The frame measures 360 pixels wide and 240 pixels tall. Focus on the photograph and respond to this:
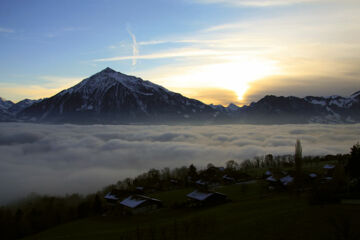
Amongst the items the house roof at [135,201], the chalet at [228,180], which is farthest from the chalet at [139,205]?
the chalet at [228,180]

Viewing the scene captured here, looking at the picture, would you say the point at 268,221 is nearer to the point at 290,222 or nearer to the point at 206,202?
the point at 290,222

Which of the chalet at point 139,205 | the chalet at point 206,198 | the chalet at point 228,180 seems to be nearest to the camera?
the chalet at point 206,198

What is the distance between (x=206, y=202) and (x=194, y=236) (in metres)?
29.7

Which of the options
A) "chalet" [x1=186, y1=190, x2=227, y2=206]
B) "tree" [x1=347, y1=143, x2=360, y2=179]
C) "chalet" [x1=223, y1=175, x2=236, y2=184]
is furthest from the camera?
"chalet" [x1=223, y1=175, x2=236, y2=184]

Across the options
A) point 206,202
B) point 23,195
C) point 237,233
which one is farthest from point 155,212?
point 23,195

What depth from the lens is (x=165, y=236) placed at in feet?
105

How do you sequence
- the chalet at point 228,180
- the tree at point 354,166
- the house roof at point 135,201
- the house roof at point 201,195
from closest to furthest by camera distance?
1. the tree at point 354,166
2. the house roof at point 201,195
3. the house roof at point 135,201
4. the chalet at point 228,180

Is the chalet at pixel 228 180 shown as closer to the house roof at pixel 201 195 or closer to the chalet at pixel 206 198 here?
the chalet at pixel 206 198

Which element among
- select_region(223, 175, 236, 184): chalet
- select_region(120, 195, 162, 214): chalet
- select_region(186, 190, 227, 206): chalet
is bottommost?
select_region(223, 175, 236, 184): chalet

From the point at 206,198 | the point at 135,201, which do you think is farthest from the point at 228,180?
the point at 135,201

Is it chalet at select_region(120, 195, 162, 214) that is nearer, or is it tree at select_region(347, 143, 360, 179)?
tree at select_region(347, 143, 360, 179)

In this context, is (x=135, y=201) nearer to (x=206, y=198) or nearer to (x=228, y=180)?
(x=206, y=198)

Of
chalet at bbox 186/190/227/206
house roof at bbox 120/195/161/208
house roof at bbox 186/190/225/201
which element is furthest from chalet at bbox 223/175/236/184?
house roof at bbox 120/195/161/208

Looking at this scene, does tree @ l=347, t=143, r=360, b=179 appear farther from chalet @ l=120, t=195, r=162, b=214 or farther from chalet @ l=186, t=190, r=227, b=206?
chalet @ l=120, t=195, r=162, b=214
